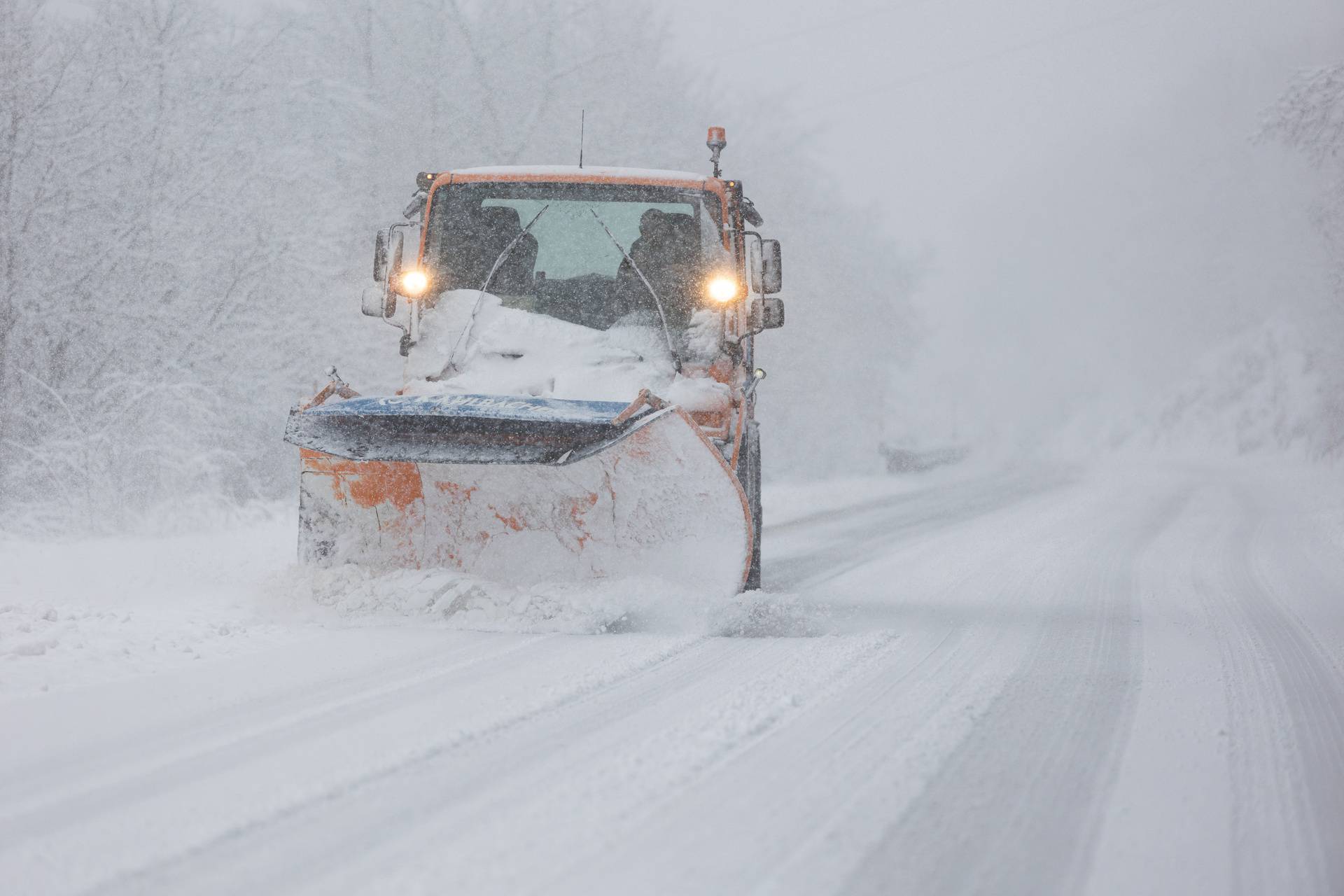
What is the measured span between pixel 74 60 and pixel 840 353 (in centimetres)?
1747

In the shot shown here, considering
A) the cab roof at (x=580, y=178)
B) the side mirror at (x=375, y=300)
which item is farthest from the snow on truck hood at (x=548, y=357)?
the cab roof at (x=580, y=178)

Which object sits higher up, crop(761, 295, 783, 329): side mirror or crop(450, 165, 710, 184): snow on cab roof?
crop(450, 165, 710, 184): snow on cab roof

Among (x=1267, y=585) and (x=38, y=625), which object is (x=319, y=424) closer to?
(x=38, y=625)

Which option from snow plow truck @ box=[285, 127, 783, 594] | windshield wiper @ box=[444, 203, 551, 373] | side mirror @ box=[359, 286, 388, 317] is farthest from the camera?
side mirror @ box=[359, 286, 388, 317]

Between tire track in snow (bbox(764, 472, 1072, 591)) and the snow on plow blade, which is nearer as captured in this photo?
the snow on plow blade

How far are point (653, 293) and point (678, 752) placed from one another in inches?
142

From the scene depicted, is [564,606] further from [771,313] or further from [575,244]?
[575,244]

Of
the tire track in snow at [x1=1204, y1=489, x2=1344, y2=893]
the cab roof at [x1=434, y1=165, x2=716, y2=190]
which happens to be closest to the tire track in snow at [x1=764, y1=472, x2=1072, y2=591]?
the cab roof at [x1=434, y1=165, x2=716, y2=190]

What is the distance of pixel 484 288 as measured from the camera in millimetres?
6172

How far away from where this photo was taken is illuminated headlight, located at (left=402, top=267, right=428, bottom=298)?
620cm

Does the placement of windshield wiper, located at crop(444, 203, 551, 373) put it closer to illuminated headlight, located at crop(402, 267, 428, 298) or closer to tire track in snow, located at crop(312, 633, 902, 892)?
illuminated headlight, located at crop(402, 267, 428, 298)

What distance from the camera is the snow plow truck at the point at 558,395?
4.71 m

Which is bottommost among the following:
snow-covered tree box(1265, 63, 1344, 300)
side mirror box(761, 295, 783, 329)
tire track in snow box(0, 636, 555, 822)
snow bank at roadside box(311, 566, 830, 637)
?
tire track in snow box(0, 636, 555, 822)

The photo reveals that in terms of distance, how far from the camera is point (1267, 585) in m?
7.08
